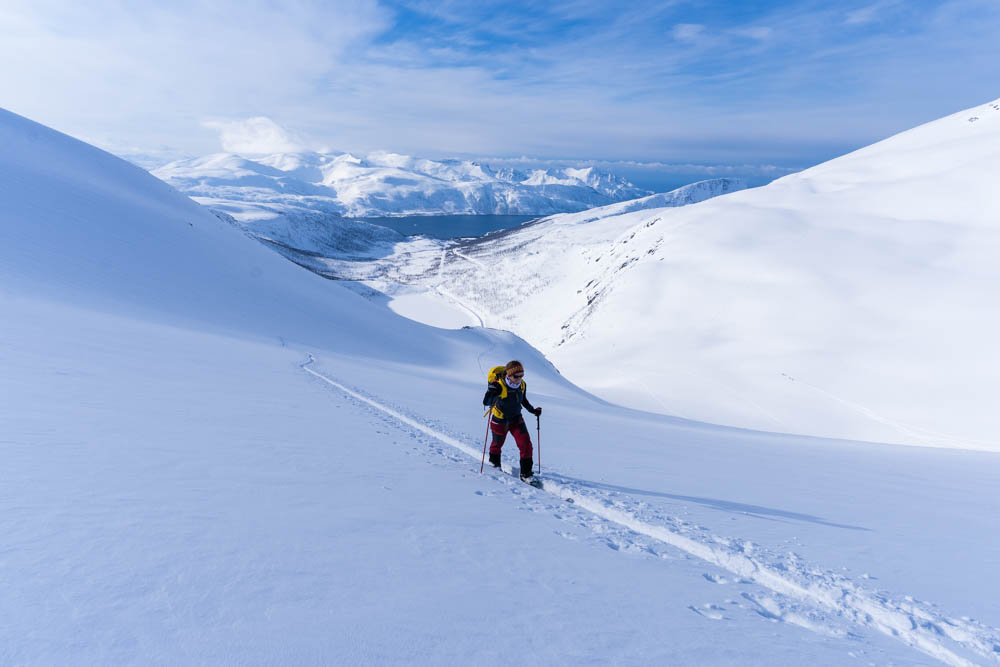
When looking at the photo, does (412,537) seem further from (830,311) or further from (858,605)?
(830,311)

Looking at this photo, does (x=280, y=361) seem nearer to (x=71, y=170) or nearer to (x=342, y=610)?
(x=342, y=610)

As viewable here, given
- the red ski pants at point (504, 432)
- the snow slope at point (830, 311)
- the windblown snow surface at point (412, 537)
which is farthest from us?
the snow slope at point (830, 311)

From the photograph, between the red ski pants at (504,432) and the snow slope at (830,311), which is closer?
the red ski pants at (504,432)

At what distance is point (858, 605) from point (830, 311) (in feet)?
147

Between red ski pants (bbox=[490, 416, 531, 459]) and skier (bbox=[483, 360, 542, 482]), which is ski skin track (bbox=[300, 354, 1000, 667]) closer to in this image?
red ski pants (bbox=[490, 416, 531, 459])

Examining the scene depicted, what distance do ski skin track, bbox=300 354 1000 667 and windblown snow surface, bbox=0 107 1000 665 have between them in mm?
23

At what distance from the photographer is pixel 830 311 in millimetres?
42500

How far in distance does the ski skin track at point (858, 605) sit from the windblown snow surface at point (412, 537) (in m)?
0.02

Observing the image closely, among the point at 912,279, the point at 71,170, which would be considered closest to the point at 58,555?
the point at 71,170

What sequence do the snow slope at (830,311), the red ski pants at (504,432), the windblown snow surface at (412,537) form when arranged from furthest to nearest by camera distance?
the snow slope at (830,311) < the red ski pants at (504,432) < the windblown snow surface at (412,537)

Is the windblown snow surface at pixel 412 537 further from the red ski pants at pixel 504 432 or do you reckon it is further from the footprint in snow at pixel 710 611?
the red ski pants at pixel 504 432

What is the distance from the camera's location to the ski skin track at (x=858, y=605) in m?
4.56

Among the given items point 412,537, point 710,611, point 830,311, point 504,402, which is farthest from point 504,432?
point 830,311

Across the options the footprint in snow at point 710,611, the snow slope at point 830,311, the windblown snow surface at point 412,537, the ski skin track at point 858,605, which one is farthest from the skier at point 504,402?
the snow slope at point 830,311
